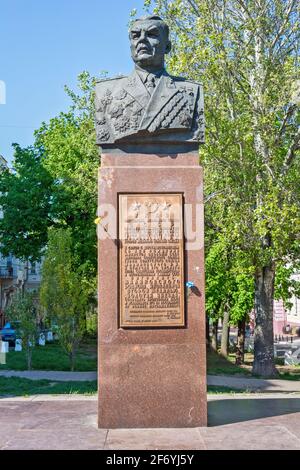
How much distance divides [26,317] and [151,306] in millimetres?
14494

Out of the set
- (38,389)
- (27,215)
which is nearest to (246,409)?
(38,389)

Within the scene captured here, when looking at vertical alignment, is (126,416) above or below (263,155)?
below

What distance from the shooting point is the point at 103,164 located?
26.2ft

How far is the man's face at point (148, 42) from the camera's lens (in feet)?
26.6

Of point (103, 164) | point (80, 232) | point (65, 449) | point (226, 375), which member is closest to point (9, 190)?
point (80, 232)

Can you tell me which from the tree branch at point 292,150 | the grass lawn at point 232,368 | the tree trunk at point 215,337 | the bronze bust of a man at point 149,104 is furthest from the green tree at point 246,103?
the tree trunk at point 215,337

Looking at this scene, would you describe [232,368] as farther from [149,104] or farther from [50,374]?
[149,104]

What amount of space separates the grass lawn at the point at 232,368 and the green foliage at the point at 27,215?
9616 mm

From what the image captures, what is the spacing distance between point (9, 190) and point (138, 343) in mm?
23315

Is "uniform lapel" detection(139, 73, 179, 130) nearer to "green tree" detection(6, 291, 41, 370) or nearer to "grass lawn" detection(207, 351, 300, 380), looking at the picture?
"grass lawn" detection(207, 351, 300, 380)

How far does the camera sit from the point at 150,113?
7992 millimetres

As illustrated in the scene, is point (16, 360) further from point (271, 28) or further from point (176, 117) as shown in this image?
point (176, 117)

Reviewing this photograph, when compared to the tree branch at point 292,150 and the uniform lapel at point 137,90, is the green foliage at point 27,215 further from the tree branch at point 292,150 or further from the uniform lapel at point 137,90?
the uniform lapel at point 137,90

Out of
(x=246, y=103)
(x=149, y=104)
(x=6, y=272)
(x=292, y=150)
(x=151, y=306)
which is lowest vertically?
(x=151, y=306)
